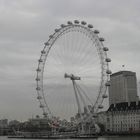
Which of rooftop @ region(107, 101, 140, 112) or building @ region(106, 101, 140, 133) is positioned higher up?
rooftop @ region(107, 101, 140, 112)

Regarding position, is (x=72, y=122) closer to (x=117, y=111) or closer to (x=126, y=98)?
(x=117, y=111)

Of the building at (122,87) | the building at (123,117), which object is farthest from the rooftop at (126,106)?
the building at (122,87)

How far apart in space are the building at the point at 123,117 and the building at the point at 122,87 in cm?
798

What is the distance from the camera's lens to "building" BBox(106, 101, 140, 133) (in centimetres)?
9488

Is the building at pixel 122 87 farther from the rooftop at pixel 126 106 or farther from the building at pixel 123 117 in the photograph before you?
the building at pixel 123 117

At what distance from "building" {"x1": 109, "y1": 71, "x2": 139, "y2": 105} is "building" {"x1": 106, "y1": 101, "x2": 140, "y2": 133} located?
798cm

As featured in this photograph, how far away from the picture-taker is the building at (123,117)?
311 ft

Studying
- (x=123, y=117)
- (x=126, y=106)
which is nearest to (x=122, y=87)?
(x=126, y=106)

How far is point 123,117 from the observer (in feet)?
Answer: 320

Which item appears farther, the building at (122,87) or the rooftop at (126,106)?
the building at (122,87)

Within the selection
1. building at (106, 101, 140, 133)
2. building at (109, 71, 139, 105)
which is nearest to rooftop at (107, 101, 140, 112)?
building at (106, 101, 140, 133)

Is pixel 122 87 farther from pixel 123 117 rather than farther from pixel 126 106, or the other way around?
pixel 123 117

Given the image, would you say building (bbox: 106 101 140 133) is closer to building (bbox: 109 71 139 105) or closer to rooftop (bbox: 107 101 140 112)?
rooftop (bbox: 107 101 140 112)

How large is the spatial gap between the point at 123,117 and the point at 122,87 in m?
17.6
